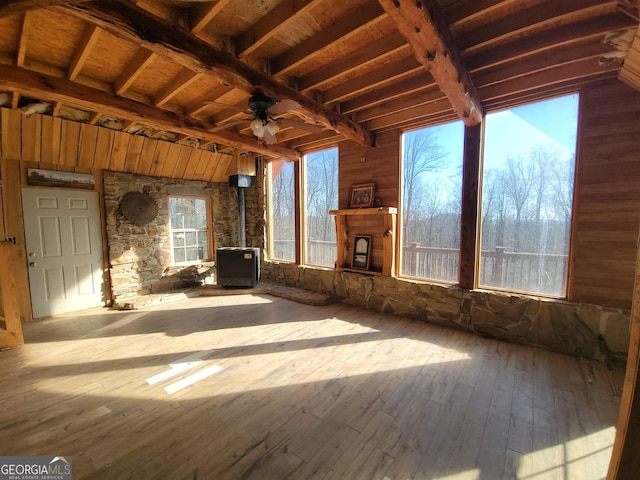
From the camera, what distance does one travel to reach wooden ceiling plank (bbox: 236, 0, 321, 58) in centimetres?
196

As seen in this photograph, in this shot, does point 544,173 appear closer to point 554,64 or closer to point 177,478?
point 554,64

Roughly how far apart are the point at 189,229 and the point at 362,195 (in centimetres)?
374

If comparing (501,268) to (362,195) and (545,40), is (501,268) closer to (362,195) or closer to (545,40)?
(362,195)

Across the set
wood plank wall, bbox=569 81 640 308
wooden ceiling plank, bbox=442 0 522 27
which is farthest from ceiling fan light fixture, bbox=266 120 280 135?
wood plank wall, bbox=569 81 640 308

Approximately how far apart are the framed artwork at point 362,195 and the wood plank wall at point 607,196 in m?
2.38

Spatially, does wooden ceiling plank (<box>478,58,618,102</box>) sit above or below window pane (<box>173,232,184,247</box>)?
above

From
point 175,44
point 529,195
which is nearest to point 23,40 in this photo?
point 175,44

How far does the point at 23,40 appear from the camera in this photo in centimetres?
227

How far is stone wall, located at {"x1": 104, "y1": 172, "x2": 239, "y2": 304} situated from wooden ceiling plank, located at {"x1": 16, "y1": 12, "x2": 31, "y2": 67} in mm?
2203

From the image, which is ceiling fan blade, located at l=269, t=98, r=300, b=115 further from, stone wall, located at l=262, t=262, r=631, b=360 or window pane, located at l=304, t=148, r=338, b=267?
stone wall, located at l=262, t=262, r=631, b=360

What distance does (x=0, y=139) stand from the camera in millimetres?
3521

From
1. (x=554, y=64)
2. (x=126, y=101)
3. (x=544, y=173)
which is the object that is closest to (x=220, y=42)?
(x=126, y=101)

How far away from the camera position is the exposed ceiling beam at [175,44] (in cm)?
186

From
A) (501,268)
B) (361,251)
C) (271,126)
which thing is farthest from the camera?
(361,251)
